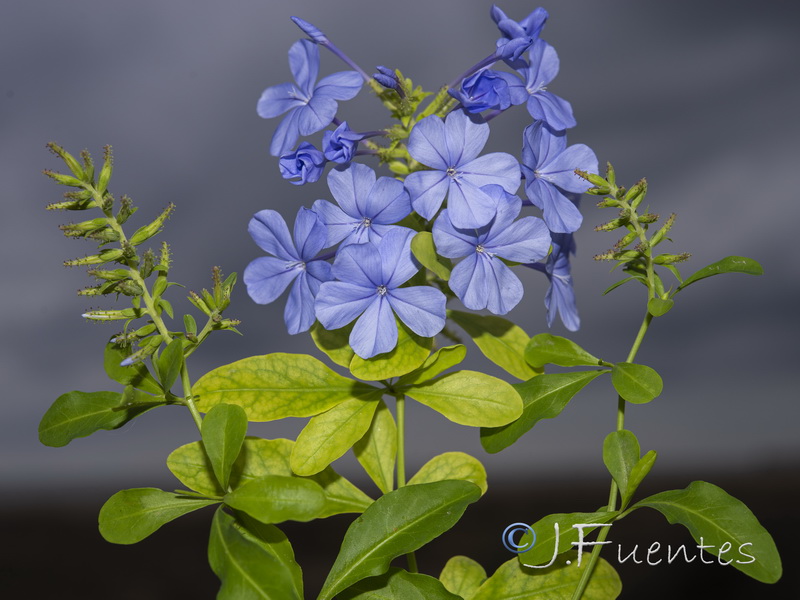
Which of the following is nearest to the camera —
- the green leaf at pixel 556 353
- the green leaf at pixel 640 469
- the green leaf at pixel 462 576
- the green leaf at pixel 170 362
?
the green leaf at pixel 170 362

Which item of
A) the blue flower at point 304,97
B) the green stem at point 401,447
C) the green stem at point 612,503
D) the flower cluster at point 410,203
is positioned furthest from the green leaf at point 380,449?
the blue flower at point 304,97

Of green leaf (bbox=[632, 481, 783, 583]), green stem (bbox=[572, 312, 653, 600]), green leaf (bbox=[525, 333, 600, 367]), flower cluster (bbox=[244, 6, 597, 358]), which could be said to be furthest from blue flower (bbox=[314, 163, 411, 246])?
green leaf (bbox=[632, 481, 783, 583])

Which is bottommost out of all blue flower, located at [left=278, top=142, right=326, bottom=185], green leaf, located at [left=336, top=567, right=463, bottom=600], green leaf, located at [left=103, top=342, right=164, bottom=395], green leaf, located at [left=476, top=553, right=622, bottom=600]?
green leaf, located at [left=476, top=553, right=622, bottom=600]

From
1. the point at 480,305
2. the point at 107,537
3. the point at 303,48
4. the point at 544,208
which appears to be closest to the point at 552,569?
the point at 480,305

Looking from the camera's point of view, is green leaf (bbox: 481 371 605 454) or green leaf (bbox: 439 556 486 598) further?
green leaf (bbox: 439 556 486 598)

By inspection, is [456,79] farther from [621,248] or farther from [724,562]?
[724,562]

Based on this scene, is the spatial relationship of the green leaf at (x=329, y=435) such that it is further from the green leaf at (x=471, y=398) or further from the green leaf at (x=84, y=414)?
the green leaf at (x=84, y=414)

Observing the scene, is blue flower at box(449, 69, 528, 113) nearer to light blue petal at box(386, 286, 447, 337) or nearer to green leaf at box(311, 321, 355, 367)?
light blue petal at box(386, 286, 447, 337)
